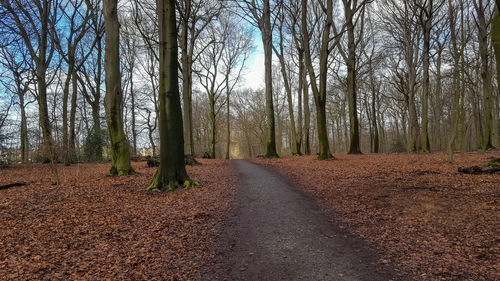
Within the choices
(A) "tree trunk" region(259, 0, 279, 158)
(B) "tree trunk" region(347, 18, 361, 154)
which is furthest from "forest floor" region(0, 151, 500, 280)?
(B) "tree trunk" region(347, 18, 361, 154)

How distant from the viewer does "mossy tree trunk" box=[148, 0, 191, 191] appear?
7.78 metres

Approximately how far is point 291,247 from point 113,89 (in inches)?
357

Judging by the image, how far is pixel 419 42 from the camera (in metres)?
19.5

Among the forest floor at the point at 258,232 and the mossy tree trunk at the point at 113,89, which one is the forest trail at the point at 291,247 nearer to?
the forest floor at the point at 258,232

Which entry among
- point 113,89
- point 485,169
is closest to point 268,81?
point 113,89

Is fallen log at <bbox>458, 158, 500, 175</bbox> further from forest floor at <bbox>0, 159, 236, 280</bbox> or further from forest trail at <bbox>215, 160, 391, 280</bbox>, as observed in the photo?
forest floor at <bbox>0, 159, 236, 280</bbox>

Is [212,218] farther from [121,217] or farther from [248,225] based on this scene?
[121,217]

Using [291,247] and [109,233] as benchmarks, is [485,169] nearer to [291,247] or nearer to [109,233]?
[291,247]

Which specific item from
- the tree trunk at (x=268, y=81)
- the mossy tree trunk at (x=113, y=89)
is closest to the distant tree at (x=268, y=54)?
Answer: the tree trunk at (x=268, y=81)

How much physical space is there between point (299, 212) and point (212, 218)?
1.81 meters

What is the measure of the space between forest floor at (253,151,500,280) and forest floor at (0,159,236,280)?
2.42 meters

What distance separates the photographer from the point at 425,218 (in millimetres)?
4258

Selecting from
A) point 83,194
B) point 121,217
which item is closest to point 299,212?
point 121,217

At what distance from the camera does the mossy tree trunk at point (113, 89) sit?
379 inches
